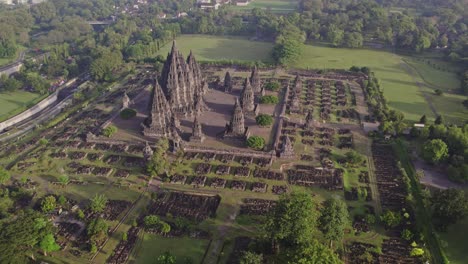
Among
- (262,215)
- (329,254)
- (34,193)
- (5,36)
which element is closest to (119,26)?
(5,36)

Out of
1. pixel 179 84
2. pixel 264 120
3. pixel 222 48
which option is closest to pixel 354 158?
pixel 264 120

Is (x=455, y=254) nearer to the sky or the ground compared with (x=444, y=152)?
nearer to the ground

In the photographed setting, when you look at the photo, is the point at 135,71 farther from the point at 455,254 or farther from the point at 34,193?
the point at 455,254

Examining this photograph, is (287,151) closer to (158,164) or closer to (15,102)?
(158,164)

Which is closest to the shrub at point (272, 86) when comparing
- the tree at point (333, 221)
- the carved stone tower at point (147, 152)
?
the carved stone tower at point (147, 152)

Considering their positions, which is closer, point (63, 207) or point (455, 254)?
point (455, 254)

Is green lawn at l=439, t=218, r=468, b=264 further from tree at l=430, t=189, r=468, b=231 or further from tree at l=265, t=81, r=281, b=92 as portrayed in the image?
tree at l=265, t=81, r=281, b=92
